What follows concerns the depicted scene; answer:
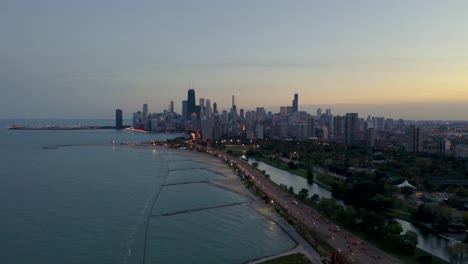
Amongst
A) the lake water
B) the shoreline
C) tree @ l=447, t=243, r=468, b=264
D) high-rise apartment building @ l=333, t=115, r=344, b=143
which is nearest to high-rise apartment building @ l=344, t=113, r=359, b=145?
high-rise apartment building @ l=333, t=115, r=344, b=143

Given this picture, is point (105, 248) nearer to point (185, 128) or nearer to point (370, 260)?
point (370, 260)

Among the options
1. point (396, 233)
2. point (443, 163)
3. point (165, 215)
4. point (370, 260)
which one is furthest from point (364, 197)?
point (443, 163)

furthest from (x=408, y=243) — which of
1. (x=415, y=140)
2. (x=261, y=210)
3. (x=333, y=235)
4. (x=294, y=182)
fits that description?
(x=415, y=140)

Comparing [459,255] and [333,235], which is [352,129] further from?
[459,255]

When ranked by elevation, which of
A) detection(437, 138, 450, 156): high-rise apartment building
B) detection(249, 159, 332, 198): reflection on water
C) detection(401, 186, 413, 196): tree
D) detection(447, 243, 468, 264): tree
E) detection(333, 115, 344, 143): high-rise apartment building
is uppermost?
detection(333, 115, 344, 143): high-rise apartment building

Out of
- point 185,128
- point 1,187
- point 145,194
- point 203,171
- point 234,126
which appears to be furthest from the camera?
point 185,128

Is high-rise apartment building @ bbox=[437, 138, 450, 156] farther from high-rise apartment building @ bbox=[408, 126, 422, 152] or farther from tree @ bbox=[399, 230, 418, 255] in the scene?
tree @ bbox=[399, 230, 418, 255]

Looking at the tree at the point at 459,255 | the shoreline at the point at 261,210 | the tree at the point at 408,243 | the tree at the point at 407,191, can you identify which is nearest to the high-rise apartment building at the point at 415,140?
the shoreline at the point at 261,210
